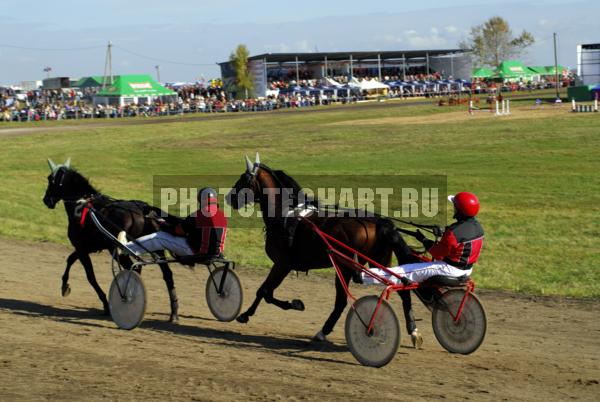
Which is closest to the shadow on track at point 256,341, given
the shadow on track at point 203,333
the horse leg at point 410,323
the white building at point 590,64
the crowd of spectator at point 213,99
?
the shadow on track at point 203,333

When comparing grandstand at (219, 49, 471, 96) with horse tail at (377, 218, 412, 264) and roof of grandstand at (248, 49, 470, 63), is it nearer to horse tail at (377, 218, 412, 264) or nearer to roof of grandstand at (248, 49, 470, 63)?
roof of grandstand at (248, 49, 470, 63)

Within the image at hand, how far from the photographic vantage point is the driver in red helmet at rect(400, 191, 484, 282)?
809cm

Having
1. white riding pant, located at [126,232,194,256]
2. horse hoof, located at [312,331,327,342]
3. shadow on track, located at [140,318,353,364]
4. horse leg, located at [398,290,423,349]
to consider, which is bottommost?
shadow on track, located at [140,318,353,364]

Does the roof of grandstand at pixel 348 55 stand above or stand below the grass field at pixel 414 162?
above

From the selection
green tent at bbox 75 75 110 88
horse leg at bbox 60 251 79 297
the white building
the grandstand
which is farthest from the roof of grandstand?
horse leg at bbox 60 251 79 297

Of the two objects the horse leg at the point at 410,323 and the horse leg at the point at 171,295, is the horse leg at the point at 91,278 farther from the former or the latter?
the horse leg at the point at 410,323

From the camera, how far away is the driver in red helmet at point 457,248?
8.09m

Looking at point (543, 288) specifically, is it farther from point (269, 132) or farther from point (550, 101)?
point (550, 101)

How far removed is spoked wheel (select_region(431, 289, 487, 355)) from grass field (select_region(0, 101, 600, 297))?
177 inches

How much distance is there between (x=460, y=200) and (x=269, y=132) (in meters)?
38.9

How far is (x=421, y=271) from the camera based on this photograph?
323 inches

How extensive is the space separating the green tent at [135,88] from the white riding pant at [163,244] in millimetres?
65334

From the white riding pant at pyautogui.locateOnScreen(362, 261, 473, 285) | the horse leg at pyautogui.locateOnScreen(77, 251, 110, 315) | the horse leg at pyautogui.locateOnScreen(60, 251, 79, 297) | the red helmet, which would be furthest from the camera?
the horse leg at pyautogui.locateOnScreen(60, 251, 79, 297)

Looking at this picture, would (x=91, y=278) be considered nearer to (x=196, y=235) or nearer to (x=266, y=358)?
(x=196, y=235)
